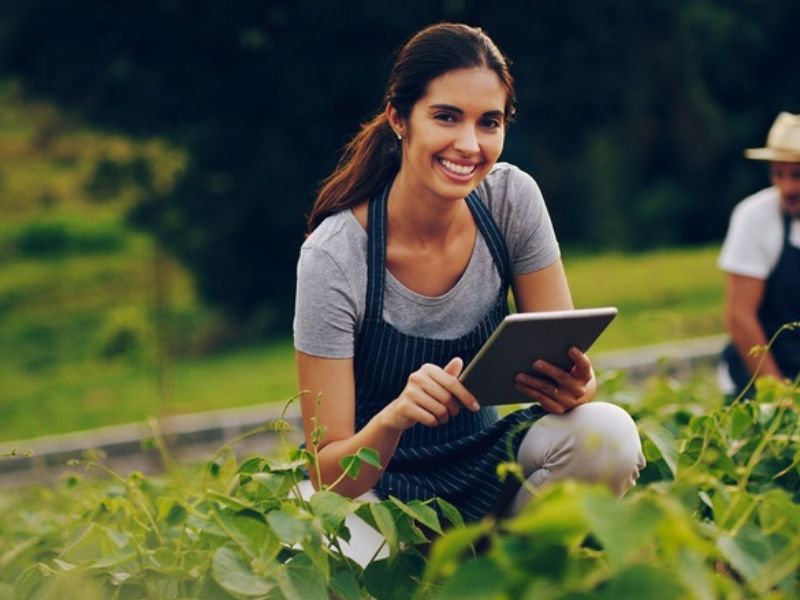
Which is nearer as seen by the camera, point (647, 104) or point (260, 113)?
point (260, 113)

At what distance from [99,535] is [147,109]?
11.0 meters

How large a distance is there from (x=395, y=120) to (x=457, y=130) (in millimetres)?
202

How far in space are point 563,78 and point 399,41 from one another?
2.60 m

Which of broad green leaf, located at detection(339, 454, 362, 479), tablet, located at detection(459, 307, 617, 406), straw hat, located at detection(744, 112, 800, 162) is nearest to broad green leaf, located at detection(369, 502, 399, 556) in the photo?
broad green leaf, located at detection(339, 454, 362, 479)

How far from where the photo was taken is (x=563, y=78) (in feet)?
52.6

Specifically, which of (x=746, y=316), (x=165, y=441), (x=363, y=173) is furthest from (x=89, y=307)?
(x=363, y=173)

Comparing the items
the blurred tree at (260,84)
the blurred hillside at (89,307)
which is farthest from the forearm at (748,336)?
the blurred tree at (260,84)

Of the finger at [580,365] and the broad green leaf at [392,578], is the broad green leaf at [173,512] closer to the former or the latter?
the broad green leaf at [392,578]

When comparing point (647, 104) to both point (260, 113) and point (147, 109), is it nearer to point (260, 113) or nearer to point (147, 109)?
point (260, 113)

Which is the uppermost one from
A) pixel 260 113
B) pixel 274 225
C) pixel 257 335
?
pixel 260 113

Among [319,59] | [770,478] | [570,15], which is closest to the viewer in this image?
[770,478]

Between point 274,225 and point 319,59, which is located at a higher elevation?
point 319,59

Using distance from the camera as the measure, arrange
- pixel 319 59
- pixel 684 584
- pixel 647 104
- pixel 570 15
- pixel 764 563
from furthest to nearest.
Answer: pixel 647 104 → pixel 570 15 → pixel 319 59 → pixel 764 563 → pixel 684 584

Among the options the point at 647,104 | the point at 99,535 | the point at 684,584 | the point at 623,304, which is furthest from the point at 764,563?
the point at 647,104
